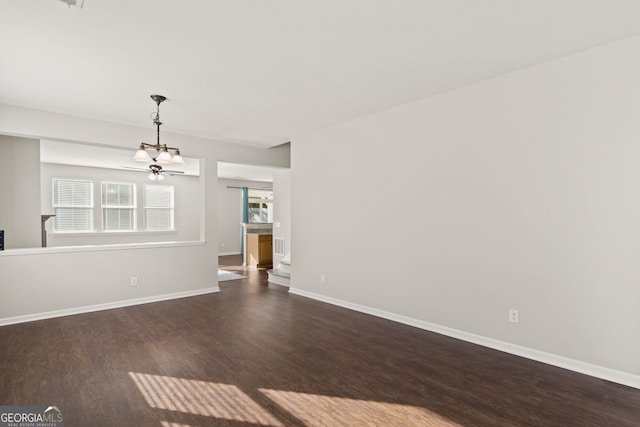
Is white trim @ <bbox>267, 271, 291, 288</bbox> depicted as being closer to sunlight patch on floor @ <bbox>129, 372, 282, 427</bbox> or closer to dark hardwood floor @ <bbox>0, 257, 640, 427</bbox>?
dark hardwood floor @ <bbox>0, 257, 640, 427</bbox>

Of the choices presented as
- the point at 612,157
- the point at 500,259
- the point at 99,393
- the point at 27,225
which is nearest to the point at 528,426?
the point at 500,259

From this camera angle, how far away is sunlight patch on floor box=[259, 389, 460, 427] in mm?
2154

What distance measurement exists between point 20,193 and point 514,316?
6570 millimetres

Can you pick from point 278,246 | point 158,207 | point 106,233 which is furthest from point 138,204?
point 278,246

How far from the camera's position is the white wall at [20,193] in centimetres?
480

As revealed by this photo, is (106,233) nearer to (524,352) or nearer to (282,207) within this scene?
(282,207)

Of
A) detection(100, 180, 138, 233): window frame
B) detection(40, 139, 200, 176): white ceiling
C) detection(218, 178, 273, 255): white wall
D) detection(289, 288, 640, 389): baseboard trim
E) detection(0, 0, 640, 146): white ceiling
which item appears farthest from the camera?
detection(218, 178, 273, 255): white wall

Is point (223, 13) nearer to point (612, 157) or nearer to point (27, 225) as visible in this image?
point (612, 157)

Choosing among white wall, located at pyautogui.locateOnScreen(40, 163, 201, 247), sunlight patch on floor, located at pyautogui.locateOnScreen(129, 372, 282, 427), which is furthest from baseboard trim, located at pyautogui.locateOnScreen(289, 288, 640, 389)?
white wall, located at pyautogui.locateOnScreen(40, 163, 201, 247)

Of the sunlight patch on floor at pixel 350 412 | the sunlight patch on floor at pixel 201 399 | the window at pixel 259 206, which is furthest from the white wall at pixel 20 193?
the window at pixel 259 206

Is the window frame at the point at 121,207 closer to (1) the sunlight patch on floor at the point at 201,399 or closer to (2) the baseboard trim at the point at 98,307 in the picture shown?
(2) the baseboard trim at the point at 98,307

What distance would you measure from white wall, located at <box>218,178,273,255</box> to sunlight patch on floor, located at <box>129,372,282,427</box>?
835cm

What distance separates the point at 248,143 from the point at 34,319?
406 centimetres

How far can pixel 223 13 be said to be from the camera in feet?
7.61
